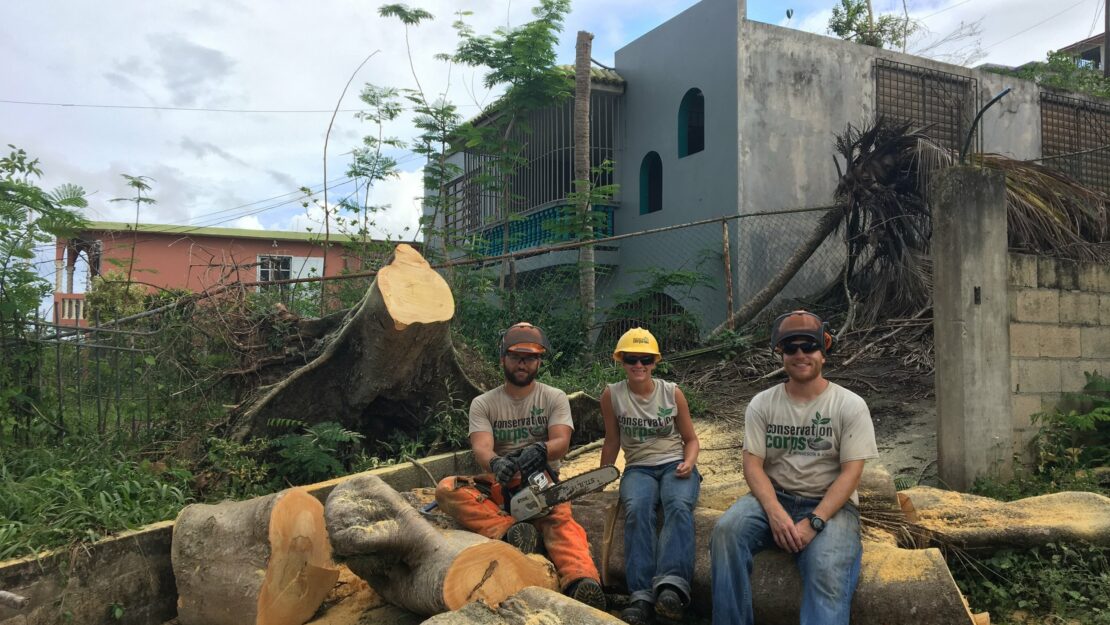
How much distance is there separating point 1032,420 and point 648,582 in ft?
12.5

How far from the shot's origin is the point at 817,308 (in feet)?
31.1

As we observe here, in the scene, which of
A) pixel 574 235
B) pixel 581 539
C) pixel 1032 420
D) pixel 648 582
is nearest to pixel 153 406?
pixel 581 539

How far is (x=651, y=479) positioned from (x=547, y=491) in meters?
0.58

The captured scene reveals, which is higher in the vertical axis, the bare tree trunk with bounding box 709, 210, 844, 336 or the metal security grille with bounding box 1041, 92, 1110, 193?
the metal security grille with bounding box 1041, 92, 1110, 193

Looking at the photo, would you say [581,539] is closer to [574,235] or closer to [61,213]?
[61,213]

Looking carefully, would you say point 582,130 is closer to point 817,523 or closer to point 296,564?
point 296,564

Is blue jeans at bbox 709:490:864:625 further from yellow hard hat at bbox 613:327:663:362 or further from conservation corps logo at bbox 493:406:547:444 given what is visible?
conservation corps logo at bbox 493:406:547:444

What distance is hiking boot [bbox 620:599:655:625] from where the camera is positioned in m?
3.60

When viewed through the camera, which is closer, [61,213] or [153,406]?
[61,213]

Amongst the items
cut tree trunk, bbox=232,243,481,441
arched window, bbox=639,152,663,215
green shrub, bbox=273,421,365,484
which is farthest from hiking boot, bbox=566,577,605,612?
arched window, bbox=639,152,663,215

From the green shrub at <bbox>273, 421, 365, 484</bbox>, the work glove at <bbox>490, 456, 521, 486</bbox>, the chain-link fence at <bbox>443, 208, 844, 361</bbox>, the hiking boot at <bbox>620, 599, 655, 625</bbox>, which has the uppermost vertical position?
the chain-link fence at <bbox>443, 208, 844, 361</bbox>

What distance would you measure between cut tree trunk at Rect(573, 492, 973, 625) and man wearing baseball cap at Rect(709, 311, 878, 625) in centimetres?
13

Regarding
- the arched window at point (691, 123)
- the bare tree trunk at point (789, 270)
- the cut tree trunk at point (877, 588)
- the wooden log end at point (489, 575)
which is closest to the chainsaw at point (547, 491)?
the wooden log end at point (489, 575)

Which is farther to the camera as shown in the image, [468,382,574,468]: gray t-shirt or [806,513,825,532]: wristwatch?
[468,382,574,468]: gray t-shirt
